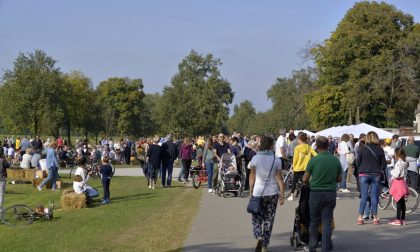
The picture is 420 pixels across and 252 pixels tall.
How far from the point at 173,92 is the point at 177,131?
4660 mm

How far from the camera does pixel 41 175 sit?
24609mm

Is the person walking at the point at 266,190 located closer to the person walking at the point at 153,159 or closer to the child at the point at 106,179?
the child at the point at 106,179

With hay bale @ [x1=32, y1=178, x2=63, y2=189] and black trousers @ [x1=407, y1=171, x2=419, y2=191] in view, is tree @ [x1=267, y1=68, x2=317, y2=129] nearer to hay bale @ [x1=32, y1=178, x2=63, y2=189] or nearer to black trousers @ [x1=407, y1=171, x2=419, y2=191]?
hay bale @ [x1=32, y1=178, x2=63, y2=189]

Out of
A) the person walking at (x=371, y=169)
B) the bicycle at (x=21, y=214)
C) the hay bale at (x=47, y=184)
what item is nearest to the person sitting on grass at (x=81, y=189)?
the bicycle at (x=21, y=214)

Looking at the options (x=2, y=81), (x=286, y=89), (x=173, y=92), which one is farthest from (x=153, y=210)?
(x=286, y=89)

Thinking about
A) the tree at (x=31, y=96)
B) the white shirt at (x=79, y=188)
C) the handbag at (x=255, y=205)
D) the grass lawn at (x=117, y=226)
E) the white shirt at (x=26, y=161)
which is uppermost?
the tree at (x=31, y=96)

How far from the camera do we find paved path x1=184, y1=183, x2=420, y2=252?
985 centimetres

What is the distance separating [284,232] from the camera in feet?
37.7

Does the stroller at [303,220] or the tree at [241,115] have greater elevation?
the tree at [241,115]

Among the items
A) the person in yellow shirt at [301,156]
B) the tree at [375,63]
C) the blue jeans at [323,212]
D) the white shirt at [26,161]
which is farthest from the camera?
the tree at [375,63]

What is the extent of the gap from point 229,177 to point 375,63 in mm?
33167

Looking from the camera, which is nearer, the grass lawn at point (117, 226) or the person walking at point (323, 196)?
the person walking at point (323, 196)

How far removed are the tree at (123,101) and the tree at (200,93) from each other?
16.6 meters

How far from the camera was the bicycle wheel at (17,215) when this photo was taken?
14.5m
